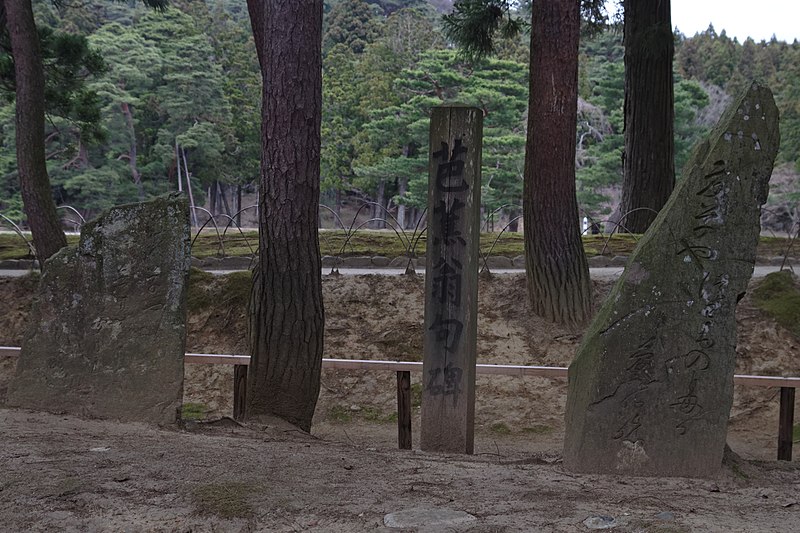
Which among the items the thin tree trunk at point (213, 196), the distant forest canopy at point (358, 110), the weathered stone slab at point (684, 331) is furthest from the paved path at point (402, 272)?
the thin tree trunk at point (213, 196)

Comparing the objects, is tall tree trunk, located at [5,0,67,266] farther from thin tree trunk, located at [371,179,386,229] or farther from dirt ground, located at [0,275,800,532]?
thin tree trunk, located at [371,179,386,229]

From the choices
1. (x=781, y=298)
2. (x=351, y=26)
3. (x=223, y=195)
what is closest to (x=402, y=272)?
(x=781, y=298)

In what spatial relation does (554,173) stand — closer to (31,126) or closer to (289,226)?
(289,226)

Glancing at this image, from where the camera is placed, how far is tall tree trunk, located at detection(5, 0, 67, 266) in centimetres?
848

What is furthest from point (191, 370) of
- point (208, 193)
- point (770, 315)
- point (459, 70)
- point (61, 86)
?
point (208, 193)

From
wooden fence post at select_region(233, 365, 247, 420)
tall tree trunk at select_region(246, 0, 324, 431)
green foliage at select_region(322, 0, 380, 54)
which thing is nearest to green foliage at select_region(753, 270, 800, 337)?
tall tree trunk at select_region(246, 0, 324, 431)

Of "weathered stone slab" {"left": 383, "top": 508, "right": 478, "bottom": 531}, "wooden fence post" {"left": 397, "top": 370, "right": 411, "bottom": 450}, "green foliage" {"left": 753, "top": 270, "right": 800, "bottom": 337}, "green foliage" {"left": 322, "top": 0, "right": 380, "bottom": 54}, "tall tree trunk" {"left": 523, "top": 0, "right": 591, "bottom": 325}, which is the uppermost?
"green foliage" {"left": 322, "top": 0, "right": 380, "bottom": 54}

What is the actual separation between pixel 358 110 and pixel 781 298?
2081 centimetres

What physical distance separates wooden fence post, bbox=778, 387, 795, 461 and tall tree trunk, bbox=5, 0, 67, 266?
7.27 metres

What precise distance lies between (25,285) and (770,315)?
834cm

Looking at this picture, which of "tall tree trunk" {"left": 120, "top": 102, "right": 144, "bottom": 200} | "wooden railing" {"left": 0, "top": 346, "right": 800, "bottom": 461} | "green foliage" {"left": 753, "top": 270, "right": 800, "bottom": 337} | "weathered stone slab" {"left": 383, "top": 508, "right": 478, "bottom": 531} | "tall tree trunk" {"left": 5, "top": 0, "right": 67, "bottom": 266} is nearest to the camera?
"weathered stone slab" {"left": 383, "top": 508, "right": 478, "bottom": 531}

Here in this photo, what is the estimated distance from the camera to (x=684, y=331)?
3744mm

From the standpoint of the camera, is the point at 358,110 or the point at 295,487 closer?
the point at 295,487

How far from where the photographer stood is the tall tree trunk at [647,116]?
10312 mm
